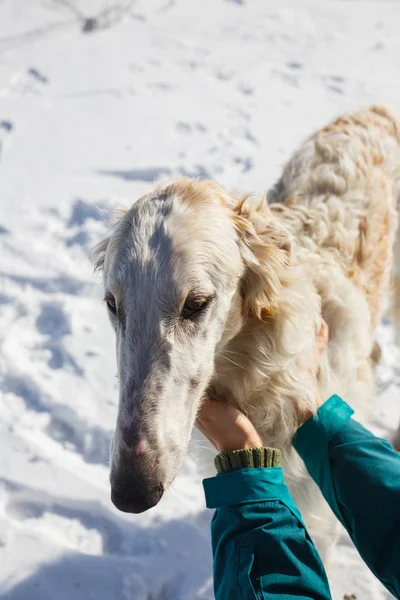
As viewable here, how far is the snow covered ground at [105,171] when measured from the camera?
2.64m

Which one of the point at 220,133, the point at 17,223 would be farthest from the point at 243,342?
the point at 220,133

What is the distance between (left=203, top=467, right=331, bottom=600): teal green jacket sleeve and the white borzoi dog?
0.68 ft

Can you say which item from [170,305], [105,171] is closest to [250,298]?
[170,305]

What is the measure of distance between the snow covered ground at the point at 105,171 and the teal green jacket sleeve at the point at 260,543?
3.68 feet

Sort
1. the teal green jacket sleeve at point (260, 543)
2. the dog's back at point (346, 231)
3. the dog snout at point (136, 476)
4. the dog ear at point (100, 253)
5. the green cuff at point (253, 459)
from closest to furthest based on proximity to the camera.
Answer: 1. the teal green jacket sleeve at point (260, 543)
2. the dog snout at point (136, 476)
3. the green cuff at point (253, 459)
4. the dog ear at point (100, 253)
5. the dog's back at point (346, 231)

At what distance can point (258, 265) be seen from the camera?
204 centimetres

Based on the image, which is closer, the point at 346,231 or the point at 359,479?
the point at 359,479

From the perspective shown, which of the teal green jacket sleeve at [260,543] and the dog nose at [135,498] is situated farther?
the dog nose at [135,498]

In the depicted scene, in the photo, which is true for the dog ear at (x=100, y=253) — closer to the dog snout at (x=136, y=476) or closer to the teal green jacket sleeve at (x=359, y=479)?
the dog snout at (x=136, y=476)

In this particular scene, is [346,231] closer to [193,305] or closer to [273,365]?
[273,365]

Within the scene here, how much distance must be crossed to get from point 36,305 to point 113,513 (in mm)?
1580

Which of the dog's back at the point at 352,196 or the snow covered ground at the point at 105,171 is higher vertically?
the dog's back at the point at 352,196

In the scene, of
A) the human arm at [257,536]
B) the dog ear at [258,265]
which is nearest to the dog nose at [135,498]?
the human arm at [257,536]

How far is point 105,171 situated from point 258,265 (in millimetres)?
3155
